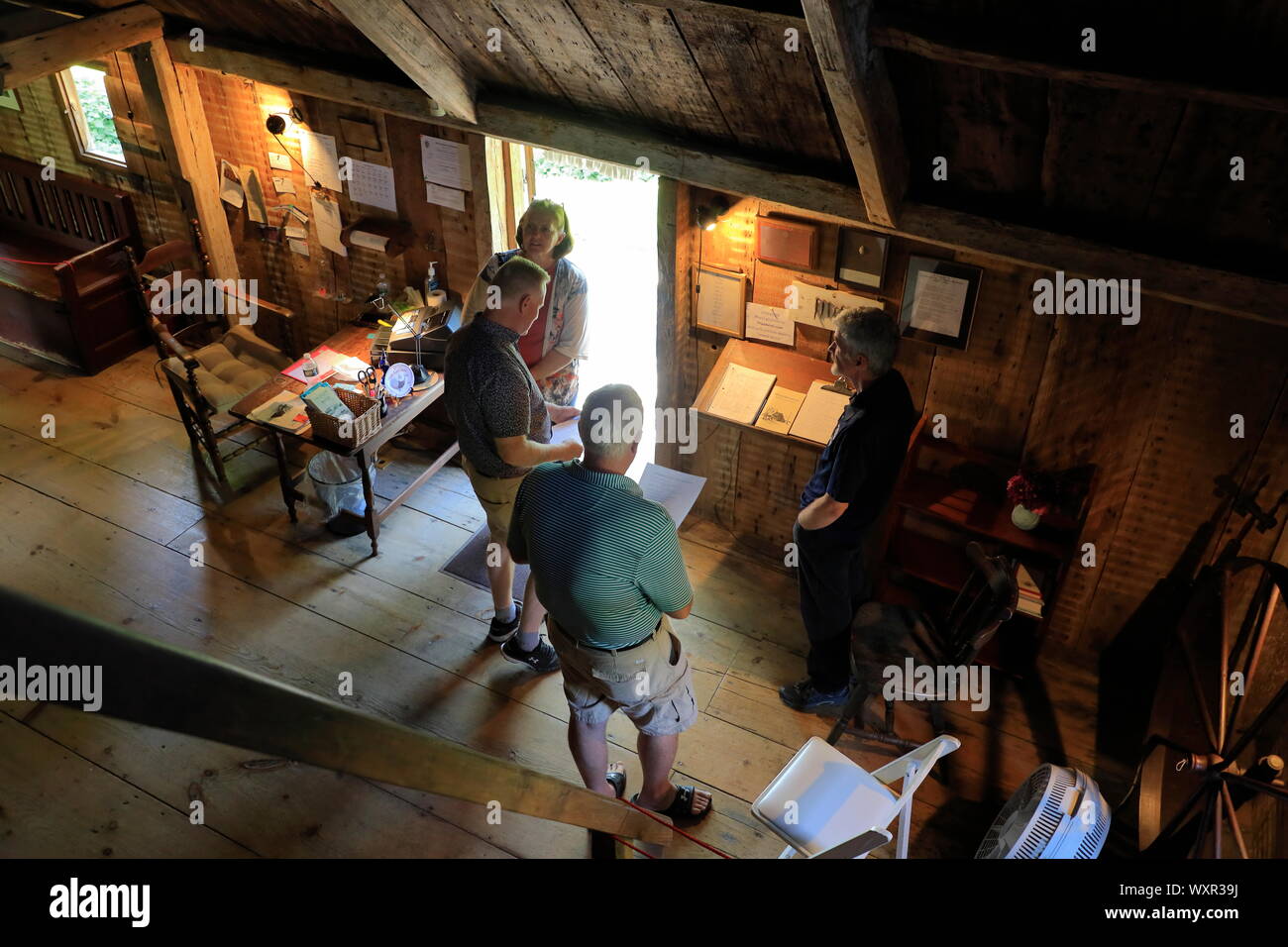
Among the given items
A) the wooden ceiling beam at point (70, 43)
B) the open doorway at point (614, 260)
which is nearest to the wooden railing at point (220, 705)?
the open doorway at point (614, 260)

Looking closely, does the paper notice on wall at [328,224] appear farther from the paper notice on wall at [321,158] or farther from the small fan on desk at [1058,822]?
the small fan on desk at [1058,822]

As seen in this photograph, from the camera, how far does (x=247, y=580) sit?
15.9ft

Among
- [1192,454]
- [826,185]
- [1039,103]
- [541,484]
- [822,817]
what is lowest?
[822,817]

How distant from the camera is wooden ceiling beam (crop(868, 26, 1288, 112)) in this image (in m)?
2.34

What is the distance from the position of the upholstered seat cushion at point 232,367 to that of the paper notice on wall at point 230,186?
32.0 inches

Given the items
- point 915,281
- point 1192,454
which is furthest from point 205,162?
point 1192,454

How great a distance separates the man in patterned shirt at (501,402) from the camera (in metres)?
3.54

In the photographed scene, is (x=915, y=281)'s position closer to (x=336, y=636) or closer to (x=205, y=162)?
(x=336, y=636)

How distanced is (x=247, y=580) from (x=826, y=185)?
11.5 ft

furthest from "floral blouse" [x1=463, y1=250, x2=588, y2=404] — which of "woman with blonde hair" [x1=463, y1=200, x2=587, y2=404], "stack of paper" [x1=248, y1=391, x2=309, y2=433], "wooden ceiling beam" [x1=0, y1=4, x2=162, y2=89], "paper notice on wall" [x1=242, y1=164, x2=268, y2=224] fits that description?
"wooden ceiling beam" [x1=0, y1=4, x2=162, y2=89]

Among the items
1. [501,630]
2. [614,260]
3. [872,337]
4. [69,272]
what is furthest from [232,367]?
[872,337]

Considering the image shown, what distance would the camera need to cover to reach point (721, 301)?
4.63 m

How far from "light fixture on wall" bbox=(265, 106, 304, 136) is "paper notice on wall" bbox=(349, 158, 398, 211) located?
401mm
